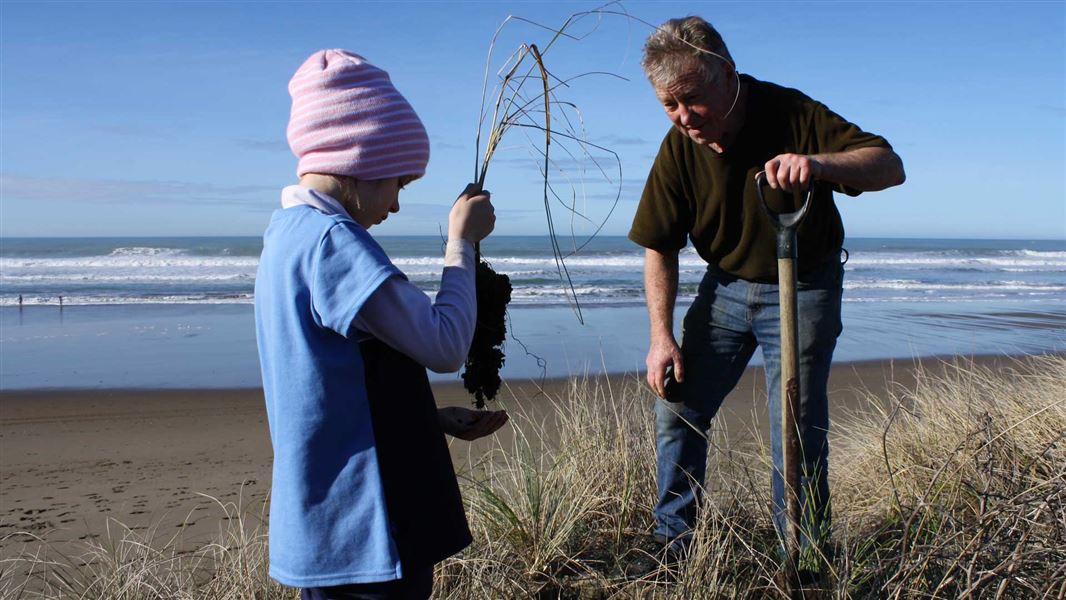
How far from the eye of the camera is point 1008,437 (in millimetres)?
3666

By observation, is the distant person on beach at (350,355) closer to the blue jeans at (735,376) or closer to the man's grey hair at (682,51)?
the man's grey hair at (682,51)

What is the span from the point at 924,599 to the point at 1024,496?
42 cm

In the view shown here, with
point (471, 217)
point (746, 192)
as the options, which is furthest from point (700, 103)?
point (471, 217)

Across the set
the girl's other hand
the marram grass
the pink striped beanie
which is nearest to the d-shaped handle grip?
the marram grass

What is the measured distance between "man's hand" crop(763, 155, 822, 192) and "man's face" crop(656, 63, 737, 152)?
436mm

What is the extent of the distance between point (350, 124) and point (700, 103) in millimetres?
1415

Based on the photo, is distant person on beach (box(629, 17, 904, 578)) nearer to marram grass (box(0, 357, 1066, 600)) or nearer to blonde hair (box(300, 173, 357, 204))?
marram grass (box(0, 357, 1066, 600))

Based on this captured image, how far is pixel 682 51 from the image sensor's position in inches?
113

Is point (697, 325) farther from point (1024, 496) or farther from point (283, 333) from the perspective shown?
point (283, 333)

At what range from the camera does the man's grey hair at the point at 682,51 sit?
285cm

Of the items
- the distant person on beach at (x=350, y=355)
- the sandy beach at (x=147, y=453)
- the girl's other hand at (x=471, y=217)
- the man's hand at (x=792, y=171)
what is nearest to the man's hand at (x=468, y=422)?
the distant person on beach at (x=350, y=355)

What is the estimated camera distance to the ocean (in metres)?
10.6

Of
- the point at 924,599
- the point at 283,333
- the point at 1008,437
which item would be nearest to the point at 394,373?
the point at 283,333

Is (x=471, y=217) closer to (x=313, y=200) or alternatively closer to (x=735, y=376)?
(x=313, y=200)
